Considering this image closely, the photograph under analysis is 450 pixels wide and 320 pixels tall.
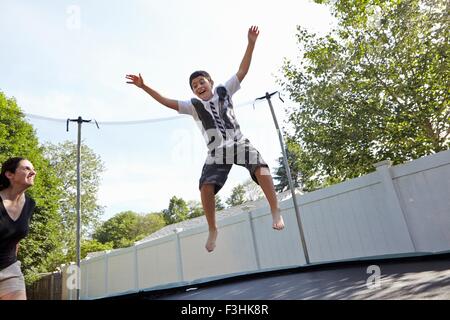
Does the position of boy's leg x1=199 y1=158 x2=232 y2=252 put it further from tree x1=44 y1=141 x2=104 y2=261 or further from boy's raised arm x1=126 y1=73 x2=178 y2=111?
tree x1=44 y1=141 x2=104 y2=261

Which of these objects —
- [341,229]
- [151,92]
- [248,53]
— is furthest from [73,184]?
[248,53]

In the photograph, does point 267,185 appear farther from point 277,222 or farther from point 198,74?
point 198,74

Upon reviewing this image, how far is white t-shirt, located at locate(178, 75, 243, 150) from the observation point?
5.46 ft

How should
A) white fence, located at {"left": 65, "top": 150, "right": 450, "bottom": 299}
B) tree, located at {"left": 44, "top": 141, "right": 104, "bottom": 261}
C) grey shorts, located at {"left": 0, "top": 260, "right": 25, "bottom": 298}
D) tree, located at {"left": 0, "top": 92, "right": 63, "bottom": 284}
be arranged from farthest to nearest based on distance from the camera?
tree, located at {"left": 44, "top": 141, "right": 104, "bottom": 261} < tree, located at {"left": 0, "top": 92, "right": 63, "bottom": 284} < white fence, located at {"left": 65, "top": 150, "right": 450, "bottom": 299} < grey shorts, located at {"left": 0, "top": 260, "right": 25, "bottom": 298}

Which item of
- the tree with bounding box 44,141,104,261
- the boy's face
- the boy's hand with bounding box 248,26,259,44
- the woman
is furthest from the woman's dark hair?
the tree with bounding box 44,141,104,261

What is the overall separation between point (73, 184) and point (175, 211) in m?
19.7

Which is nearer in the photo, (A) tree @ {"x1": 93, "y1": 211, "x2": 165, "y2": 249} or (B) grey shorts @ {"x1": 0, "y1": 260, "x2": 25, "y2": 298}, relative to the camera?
(B) grey shorts @ {"x1": 0, "y1": 260, "x2": 25, "y2": 298}

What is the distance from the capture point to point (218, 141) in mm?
1657

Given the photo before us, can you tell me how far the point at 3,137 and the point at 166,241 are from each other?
11.5 ft

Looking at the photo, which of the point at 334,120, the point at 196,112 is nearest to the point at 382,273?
the point at 196,112

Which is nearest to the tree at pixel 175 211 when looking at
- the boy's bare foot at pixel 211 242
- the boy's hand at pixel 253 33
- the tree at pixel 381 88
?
the tree at pixel 381 88

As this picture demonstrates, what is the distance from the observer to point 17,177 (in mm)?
1335

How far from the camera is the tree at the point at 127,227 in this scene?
28.5 meters

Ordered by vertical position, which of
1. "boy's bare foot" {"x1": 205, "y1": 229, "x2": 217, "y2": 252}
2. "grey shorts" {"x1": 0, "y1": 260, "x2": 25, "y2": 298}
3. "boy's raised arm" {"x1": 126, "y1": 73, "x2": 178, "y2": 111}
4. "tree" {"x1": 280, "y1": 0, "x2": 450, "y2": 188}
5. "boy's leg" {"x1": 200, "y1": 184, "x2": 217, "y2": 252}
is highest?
"tree" {"x1": 280, "y1": 0, "x2": 450, "y2": 188}
